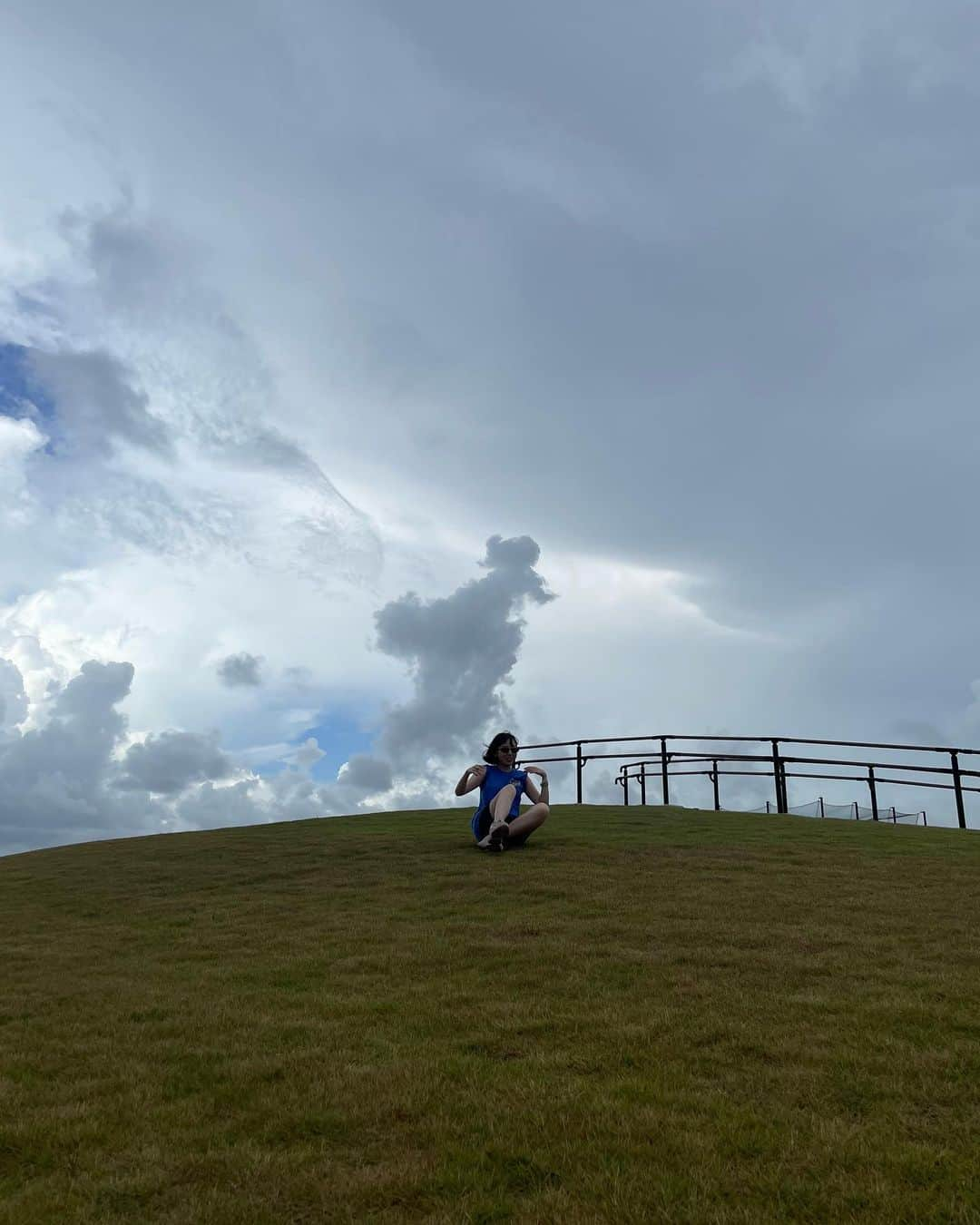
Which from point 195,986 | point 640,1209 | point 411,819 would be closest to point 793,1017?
point 640,1209

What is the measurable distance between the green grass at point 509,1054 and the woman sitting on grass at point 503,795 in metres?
2.26

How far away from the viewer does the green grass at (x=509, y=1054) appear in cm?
395

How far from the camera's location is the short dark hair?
14.7 m

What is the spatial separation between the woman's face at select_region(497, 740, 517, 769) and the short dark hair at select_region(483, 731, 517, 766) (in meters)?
0.03

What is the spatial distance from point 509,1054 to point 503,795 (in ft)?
29.9

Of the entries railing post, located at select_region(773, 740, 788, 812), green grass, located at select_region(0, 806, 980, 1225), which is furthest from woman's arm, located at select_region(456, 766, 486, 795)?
railing post, located at select_region(773, 740, 788, 812)

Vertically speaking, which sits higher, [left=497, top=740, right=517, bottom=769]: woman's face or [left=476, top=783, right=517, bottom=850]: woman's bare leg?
[left=497, top=740, right=517, bottom=769]: woman's face

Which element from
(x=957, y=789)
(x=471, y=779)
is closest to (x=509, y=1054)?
(x=471, y=779)

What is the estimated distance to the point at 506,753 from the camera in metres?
14.7

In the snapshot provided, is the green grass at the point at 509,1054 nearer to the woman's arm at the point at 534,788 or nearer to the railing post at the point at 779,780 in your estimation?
the woman's arm at the point at 534,788

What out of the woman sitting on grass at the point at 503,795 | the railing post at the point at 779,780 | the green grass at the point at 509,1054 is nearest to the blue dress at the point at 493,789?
the woman sitting on grass at the point at 503,795

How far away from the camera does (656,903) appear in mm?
10219

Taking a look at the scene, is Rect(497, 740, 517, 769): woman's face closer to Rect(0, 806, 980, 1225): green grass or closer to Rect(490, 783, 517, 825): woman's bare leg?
Rect(490, 783, 517, 825): woman's bare leg

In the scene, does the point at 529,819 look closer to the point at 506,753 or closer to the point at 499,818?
the point at 499,818
